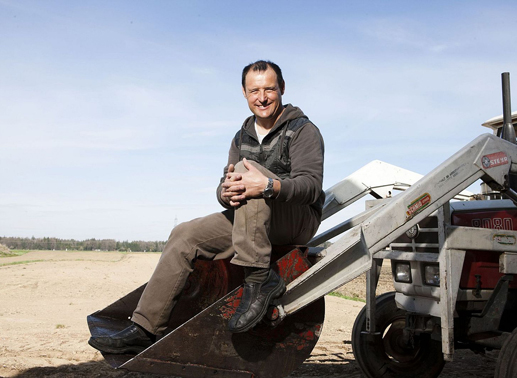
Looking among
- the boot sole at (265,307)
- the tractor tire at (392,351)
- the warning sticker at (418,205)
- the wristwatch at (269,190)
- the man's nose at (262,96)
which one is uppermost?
the man's nose at (262,96)

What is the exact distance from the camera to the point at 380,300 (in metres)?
4.53

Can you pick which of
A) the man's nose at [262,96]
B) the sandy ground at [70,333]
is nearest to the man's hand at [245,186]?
the man's nose at [262,96]

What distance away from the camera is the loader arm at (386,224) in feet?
9.70

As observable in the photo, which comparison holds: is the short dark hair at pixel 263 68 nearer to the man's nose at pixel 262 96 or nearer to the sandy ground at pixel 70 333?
the man's nose at pixel 262 96

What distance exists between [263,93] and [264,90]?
0.07ft

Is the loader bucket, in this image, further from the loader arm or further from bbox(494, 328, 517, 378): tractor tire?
bbox(494, 328, 517, 378): tractor tire

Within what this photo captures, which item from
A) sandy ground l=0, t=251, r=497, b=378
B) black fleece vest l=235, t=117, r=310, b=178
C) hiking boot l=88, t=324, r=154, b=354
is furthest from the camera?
sandy ground l=0, t=251, r=497, b=378

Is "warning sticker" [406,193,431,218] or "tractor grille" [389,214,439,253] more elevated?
"warning sticker" [406,193,431,218]

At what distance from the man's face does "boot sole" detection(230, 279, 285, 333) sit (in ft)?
3.53

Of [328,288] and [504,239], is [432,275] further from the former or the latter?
[328,288]

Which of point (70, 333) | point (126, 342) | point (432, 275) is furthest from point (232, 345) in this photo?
point (70, 333)

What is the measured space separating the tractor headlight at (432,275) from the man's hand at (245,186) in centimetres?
162

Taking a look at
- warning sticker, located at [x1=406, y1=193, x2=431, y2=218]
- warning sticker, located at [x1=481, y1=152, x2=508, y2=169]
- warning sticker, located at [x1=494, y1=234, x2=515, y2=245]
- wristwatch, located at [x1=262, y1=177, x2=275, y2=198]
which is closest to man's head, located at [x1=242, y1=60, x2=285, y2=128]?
wristwatch, located at [x1=262, y1=177, x2=275, y2=198]

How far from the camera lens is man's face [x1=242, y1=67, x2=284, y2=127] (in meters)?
3.32
